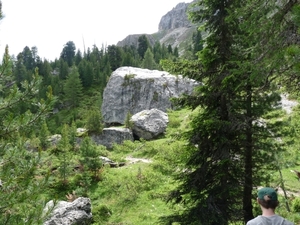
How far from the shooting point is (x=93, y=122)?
32.8 m

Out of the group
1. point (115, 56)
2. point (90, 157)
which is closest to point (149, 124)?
point (90, 157)

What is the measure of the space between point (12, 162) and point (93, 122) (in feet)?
92.5

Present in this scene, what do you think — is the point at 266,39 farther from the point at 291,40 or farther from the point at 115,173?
the point at 115,173

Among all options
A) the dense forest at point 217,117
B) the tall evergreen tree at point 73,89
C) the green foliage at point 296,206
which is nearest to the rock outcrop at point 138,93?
the green foliage at point 296,206

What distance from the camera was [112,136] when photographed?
32406mm

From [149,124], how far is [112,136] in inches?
178

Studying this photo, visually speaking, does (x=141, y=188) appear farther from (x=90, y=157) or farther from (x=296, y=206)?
(x=296, y=206)

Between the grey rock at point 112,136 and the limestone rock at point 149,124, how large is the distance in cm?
117

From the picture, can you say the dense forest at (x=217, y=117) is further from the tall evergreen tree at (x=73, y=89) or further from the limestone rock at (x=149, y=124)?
the tall evergreen tree at (x=73, y=89)

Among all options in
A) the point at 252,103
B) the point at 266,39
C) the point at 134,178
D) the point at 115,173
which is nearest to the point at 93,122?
the point at 115,173

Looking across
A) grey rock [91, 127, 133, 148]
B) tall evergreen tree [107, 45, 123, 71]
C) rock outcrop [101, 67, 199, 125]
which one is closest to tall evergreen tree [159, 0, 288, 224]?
grey rock [91, 127, 133, 148]

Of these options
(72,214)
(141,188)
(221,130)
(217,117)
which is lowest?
(141,188)

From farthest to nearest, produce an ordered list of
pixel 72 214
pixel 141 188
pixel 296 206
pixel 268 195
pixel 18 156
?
pixel 141 188
pixel 72 214
pixel 296 206
pixel 18 156
pixel 268 195

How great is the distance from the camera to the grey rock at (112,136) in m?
32.2
